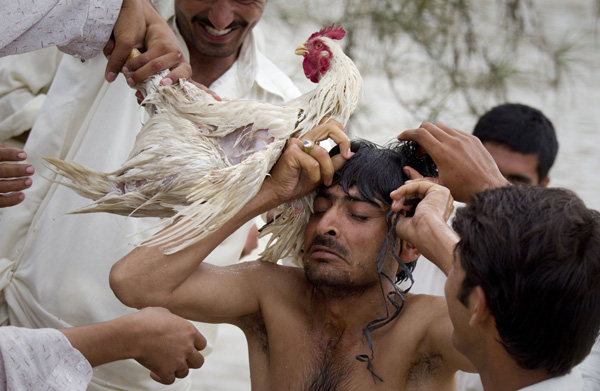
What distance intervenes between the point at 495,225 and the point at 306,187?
90cm

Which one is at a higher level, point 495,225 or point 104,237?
point 495,225

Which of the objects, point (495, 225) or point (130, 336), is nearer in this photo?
point (495, 225)

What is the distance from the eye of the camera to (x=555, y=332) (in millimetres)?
1961

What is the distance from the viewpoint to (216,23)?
3623mm

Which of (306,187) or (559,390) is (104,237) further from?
(559,390)

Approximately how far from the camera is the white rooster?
2.61 meters

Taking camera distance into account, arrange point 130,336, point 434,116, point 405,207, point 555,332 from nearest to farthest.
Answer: point 555,332, point 130,336, point 405,207, point 434,116

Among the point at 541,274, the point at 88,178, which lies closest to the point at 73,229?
the point at 88,178

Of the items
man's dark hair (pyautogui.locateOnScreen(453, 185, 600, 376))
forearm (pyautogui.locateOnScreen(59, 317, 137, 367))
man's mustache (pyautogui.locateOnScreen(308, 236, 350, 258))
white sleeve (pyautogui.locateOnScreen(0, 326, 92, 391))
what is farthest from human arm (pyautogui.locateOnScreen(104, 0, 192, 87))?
man's dark hair (pyautogui.locateOnScreen(453, 185, 600, 376))

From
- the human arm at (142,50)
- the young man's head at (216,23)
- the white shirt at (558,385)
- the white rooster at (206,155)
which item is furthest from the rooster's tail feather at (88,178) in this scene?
the white shirt at (558,385)

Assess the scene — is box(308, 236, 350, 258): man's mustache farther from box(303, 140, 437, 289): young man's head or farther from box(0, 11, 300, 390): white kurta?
box(0, 11, 300, 390): white kurta

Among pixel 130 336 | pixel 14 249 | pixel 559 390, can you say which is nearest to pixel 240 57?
pixel 14 249

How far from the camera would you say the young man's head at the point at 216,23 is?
3621mm

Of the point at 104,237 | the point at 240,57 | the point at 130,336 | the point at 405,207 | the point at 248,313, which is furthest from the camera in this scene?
the point at 240,57
